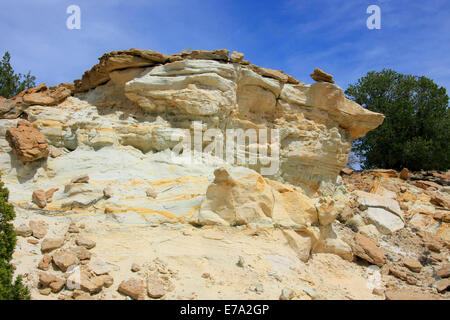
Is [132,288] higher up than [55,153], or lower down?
lower down

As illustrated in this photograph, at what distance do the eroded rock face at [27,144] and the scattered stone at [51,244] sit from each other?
2963 millimetres

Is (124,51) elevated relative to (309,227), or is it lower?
elevated

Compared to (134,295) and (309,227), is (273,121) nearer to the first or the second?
(309,227)

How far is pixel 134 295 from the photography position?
394 centimetres

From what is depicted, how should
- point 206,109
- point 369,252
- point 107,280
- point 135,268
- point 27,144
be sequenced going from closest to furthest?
point 107,280
point 135,268
point 27,144
point 369,252
point 206,109

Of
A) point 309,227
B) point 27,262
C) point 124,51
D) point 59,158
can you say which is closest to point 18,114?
point 59,158

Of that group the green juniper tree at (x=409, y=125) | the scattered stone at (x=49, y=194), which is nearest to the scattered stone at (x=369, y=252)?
the scattered stone at (x=49, y=194)

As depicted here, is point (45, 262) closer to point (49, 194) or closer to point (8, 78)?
point (49, 194)

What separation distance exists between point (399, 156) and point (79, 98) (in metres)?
14.5

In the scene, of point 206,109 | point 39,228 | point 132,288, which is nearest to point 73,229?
point 39,228

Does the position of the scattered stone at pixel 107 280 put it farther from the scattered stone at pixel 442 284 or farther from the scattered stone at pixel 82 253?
the scattered stone at pixel 442 284

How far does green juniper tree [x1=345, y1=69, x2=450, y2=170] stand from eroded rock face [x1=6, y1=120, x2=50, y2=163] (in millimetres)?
15292

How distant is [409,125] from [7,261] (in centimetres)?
1773

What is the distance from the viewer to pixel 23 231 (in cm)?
477
